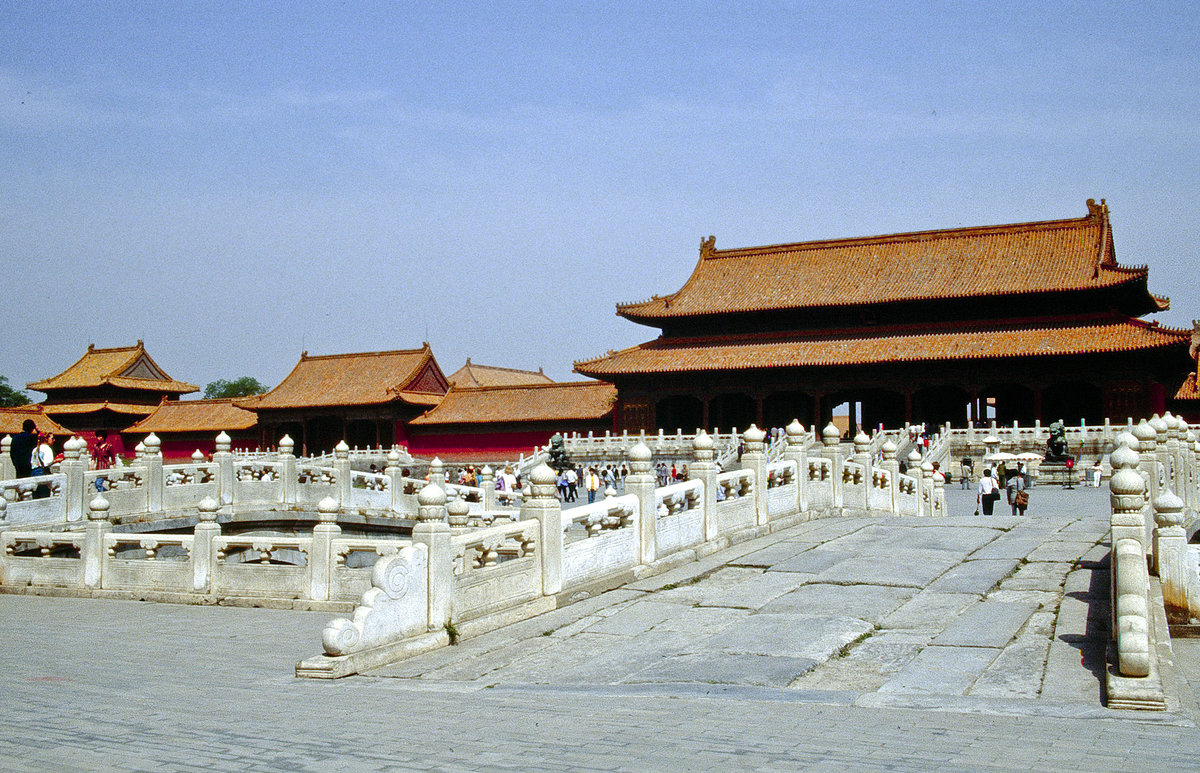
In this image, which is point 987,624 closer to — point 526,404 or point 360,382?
point 526,404

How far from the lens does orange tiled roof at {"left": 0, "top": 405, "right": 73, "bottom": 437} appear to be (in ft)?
190

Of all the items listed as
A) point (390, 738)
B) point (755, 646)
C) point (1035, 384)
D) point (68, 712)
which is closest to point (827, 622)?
point (755, 646)

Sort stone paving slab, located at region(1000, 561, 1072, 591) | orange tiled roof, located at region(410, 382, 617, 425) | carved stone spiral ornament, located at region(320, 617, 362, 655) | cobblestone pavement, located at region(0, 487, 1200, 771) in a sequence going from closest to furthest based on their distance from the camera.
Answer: cobblestone pavement, located at region(0, 487, 1200, 771), carved stone spiral ornament, located at region(320, 617, 362, 655), stone paving slab, located at region(1000, 561, 1072, 591), orange tiled roof, located at region(410, 382, 617, 425)

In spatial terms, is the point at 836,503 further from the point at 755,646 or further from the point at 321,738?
the point at 321,738

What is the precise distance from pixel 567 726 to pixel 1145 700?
3.33 metres

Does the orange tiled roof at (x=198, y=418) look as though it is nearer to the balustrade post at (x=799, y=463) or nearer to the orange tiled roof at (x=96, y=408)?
the orange tiled roof at (x=96, y=408)

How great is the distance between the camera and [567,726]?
6500 millimetres

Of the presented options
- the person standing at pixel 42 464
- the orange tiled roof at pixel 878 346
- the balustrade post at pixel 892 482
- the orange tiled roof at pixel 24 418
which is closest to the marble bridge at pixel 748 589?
the balustrade post at pixel 892 482

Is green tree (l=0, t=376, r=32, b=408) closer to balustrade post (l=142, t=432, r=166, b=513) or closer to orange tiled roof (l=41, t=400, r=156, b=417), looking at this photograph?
orange tiled roof (l=41, t=400, r=156, b=417)

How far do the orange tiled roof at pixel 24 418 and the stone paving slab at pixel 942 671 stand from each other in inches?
2251

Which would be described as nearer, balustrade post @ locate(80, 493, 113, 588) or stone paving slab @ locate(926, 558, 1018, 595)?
stone paving slab @ locate(926, 558, 1018, 595)

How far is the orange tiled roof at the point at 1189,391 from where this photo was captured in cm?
4350

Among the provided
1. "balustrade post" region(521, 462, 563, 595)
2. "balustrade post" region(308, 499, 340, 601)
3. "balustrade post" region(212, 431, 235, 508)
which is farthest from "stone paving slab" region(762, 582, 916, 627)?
"balustrade post" region(212, 431, 235, 508)

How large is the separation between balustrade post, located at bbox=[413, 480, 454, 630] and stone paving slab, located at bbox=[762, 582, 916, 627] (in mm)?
2742
